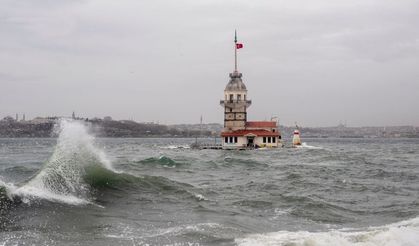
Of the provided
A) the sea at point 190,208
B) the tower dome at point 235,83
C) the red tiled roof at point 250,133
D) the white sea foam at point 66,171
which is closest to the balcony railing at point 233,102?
the tower dome at point 235,83

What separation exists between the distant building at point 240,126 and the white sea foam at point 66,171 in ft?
132

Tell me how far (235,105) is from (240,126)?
2.91 meters

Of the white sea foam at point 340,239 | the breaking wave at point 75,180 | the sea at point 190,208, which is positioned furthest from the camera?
the breaking wave at point 75,180

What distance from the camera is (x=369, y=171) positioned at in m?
35.2

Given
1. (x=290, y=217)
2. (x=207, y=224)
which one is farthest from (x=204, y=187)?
(x=207, y=224)

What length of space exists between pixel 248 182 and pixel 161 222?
1228cm

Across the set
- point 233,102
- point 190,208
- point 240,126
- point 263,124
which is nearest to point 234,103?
point 233,102

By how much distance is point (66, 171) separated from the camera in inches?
820

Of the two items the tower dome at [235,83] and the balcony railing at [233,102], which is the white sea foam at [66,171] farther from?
the tower dome at [235,83]

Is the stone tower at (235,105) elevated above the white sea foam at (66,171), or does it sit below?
above

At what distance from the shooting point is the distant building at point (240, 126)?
67.0m

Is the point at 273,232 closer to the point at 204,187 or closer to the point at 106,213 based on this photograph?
the point at 106,213

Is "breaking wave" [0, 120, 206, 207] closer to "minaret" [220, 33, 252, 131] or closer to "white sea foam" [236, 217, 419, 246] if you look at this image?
"white sea foam" [236, 217, 419, 246]

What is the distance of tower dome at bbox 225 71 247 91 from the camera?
72.8 metres
